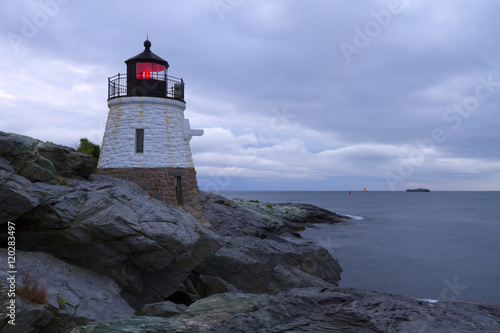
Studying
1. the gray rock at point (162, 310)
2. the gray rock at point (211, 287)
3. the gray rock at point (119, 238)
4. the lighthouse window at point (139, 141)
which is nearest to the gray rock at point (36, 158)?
the gray rock at point (119, 238)

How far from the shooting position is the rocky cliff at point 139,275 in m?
5.87

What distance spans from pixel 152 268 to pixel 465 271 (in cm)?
2174

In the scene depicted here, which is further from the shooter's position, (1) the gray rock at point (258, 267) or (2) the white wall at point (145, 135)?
(2) the white wall at point (145, 135)

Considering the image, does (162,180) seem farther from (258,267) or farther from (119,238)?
(119,238)

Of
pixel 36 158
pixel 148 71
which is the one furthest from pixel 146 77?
pixel 36 158

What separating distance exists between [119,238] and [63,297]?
2105mm

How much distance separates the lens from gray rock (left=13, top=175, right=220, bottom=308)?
31.4 feet

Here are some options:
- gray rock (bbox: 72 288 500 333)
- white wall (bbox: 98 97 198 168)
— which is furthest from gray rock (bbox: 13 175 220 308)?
white wall (bbox: 98 97 198 168)

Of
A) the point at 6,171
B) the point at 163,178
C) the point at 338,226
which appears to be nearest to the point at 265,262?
the point at 163,178

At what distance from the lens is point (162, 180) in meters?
17.9

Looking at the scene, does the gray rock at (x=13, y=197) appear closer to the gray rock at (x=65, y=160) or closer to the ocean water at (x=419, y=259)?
the gray rock at (x=65, y=160)

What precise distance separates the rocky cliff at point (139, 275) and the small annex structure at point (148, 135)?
3.24 meters

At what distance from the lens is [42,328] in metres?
7.62

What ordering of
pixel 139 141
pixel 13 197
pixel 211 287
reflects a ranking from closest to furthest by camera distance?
pixel 13 197 → pixel 211 287 → pixel 139 141
